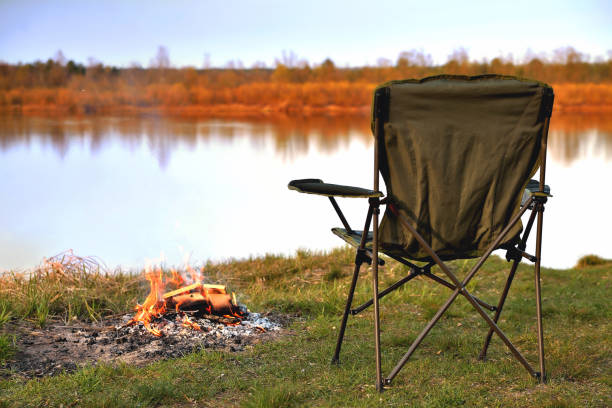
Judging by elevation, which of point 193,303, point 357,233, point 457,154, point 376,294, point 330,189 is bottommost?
point 193,303

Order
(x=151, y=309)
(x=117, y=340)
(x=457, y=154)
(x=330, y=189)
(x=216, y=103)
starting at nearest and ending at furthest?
1. (x=330, y=189)
2. (x=457, y=154)
3. (x=117, y=340)
4. (x=151, y=309)
5. (x=216, y=103)

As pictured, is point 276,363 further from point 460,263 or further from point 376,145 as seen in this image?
point 460,263

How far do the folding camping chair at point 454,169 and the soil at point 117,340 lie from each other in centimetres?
107

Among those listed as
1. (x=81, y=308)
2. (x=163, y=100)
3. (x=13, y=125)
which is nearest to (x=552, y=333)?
(x=81, y=308)

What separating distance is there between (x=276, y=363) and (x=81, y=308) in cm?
144

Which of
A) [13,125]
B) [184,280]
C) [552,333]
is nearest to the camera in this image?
[552,333]

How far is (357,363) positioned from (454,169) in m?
1.00

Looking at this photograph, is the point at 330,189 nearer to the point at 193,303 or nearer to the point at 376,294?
the point at 376,294

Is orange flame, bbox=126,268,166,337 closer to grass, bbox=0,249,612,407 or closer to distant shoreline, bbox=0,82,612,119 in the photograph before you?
grass, bbox=0,249,612,407

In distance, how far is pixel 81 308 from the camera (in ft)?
11.7

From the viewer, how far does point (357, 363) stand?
2750 mm

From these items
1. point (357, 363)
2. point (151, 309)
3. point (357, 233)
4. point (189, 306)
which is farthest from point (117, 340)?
point (357, 233)

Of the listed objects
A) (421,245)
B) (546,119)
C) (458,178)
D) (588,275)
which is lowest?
(588,275)

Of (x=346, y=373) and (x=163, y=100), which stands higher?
(x=163, y=100)
